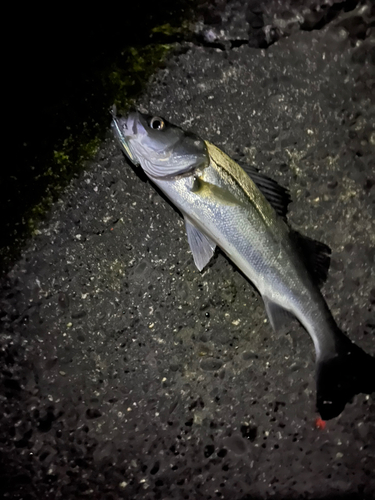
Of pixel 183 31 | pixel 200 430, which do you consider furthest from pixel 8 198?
pixel 200 430

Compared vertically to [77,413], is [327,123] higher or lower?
higher

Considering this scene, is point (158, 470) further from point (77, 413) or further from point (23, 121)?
point (23, 121)

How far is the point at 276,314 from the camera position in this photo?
A: 1.55 meters

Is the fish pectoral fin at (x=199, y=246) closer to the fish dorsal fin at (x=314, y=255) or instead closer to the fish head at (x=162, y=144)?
the fish head at (x=162, y=144)

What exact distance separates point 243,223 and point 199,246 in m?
0.24

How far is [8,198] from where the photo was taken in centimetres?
162

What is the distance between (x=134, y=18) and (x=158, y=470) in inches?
85.2

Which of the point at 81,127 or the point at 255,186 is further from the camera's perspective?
the point at 81,127

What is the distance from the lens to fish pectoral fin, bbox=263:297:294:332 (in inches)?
60.6

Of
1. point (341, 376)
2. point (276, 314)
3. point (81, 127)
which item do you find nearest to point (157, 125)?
A: point (81, 127)

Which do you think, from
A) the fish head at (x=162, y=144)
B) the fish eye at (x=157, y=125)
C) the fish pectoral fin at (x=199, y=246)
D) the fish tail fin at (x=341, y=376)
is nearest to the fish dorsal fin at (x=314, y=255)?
the fish tail fin at (x=341, y=376)

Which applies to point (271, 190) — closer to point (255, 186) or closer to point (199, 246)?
point (255, 186)

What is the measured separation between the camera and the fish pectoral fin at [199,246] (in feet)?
5.08

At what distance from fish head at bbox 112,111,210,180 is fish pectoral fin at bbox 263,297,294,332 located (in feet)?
2.17
